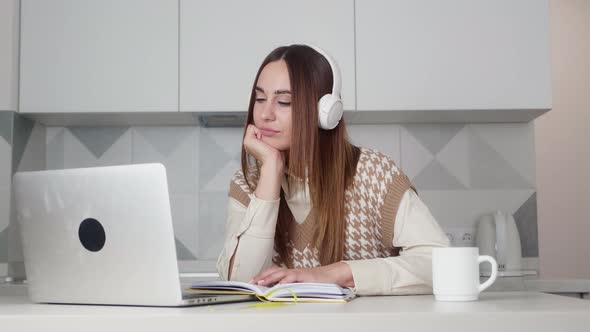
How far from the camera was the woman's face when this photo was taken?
1.78 meters

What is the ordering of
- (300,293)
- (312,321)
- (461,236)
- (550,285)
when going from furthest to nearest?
(461,236), (550,285), (300,293), (312,321)

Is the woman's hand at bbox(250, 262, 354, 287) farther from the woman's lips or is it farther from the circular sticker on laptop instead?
the woman's lips

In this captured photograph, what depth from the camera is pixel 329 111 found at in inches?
67.6

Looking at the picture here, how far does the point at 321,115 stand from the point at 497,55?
125 centimetres

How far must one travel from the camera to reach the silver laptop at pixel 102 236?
0.97 metres

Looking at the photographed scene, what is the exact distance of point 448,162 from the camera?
305cm

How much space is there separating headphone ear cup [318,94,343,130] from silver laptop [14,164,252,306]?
0.70 metres

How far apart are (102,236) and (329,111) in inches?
32.1

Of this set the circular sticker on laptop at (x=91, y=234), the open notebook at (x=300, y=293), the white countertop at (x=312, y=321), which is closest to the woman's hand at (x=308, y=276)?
the open notebook at (x=300, y=293)

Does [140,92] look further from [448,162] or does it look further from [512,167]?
[512,167]

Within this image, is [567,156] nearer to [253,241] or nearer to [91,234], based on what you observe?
[253,241]

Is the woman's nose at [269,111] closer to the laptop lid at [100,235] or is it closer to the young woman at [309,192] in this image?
the young woman at [309,192]

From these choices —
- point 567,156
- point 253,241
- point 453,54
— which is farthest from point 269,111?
point 567,156

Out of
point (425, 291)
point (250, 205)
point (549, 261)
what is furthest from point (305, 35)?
point (549, 261)
